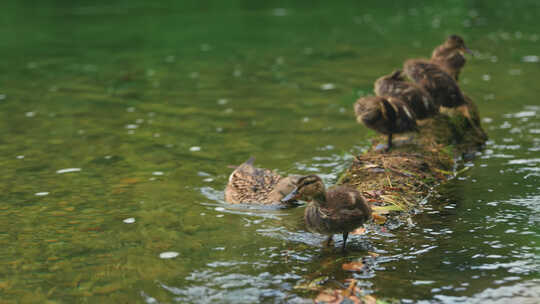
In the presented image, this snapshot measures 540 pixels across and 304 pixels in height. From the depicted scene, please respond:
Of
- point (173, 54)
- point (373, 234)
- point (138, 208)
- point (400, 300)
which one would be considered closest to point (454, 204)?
point (373, 234)

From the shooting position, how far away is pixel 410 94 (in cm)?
1134

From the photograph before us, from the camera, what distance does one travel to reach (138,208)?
32.9ft

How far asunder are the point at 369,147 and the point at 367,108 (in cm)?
201

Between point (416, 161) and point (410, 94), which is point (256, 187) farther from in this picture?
point (410, 94)

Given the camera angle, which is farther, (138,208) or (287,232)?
(138,208)

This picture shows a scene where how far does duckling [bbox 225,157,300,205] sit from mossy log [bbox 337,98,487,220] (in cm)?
115

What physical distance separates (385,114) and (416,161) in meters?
0.92

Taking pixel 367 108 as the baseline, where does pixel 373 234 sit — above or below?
below

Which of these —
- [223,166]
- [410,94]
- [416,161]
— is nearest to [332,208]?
[416,161]

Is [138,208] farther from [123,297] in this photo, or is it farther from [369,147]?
[369,147]

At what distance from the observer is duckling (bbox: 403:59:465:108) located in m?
12.0

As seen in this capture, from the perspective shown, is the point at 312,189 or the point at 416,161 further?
the point at 416,161

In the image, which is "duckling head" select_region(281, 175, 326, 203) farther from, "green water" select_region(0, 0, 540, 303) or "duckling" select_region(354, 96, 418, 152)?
"duckling" select_region(354, 96, 418, 152)

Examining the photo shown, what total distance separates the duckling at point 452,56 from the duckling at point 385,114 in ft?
9.49
